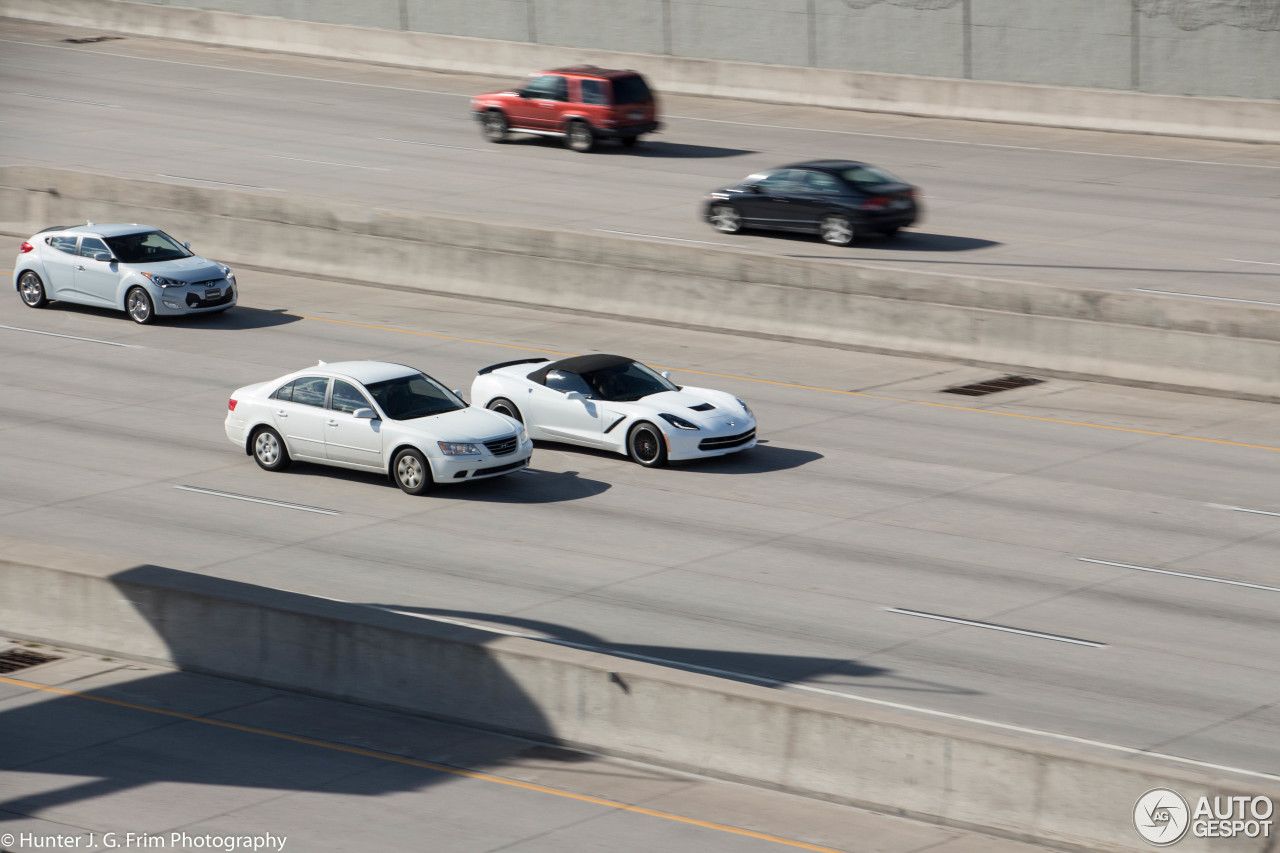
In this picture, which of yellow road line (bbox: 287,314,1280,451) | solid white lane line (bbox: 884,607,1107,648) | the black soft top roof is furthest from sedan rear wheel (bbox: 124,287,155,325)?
solid white lane line (bbox: 884,607,1107,648)

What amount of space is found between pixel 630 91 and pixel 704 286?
50.0ft

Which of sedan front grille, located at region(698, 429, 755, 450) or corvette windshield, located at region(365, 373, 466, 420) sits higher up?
corvette windshield, located at region(365, 373, 466, 420)

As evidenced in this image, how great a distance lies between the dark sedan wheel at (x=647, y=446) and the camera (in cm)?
2141

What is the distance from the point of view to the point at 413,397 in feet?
69.1

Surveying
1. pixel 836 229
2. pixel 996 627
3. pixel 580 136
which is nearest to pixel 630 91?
pixel 580 136

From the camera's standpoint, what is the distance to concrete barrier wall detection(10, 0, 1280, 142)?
42125mm

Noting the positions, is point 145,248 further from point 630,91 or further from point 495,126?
point 630,91

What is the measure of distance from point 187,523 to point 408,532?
8.06 ft

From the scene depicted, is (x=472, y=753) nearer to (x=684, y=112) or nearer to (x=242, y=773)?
(x=242, y=773)

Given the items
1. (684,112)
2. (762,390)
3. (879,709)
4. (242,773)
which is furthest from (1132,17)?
(242,773)

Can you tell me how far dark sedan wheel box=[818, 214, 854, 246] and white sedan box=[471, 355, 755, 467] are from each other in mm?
11598

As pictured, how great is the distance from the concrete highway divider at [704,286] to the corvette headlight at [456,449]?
30.9 ft

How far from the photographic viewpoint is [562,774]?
12.3 meters

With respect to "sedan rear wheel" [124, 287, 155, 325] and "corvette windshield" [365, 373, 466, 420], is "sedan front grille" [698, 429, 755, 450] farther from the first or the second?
"sedan rear wheel" [124, 287, 155, 325]
